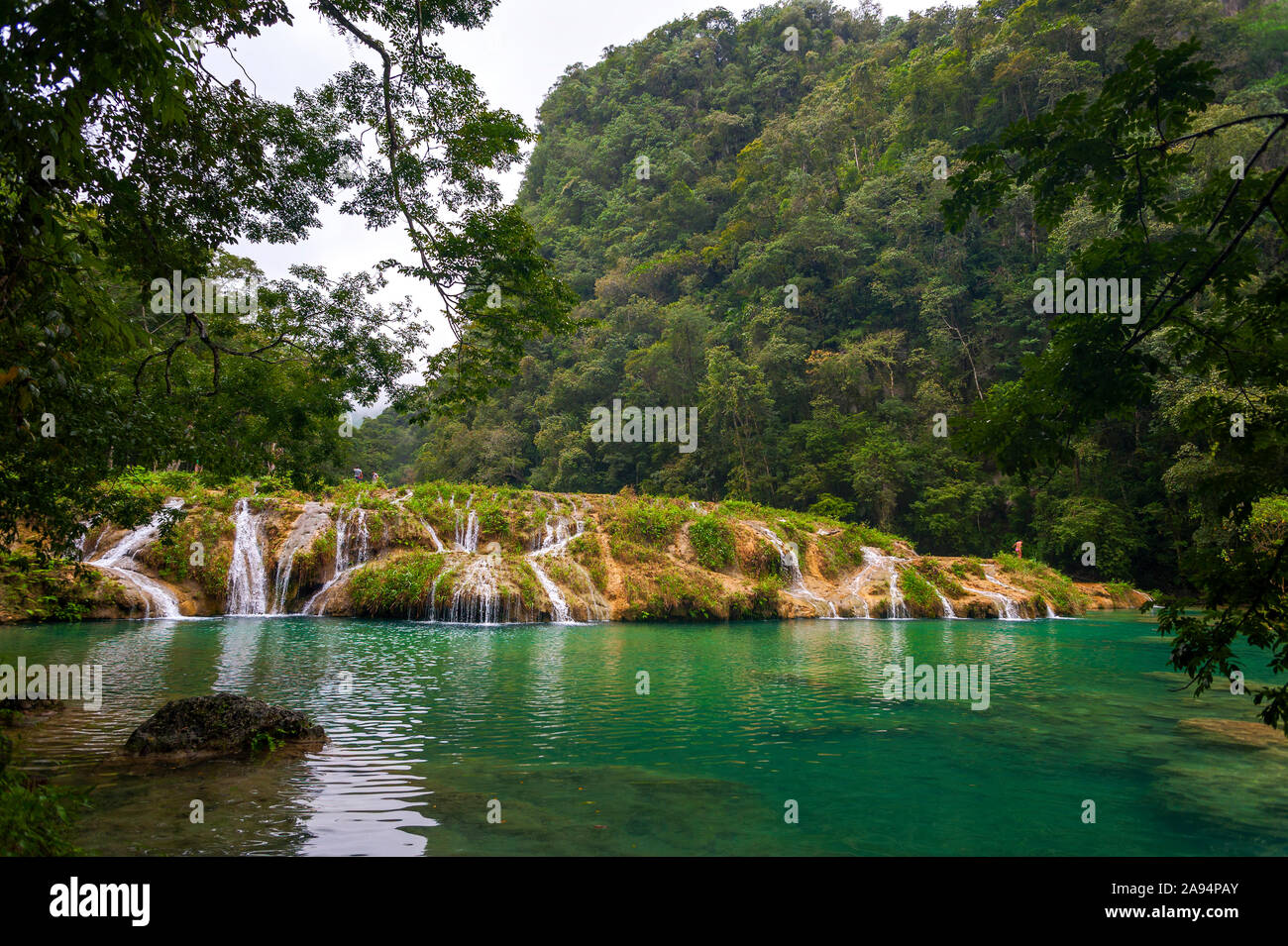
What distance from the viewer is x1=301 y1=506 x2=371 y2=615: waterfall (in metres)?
20.3

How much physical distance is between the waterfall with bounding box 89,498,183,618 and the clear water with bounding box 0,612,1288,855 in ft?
16.0

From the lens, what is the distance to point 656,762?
6605mm

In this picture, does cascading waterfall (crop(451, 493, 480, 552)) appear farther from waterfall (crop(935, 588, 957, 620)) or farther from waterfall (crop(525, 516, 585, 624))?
waterfall (crop(935, 588, 957, 620))

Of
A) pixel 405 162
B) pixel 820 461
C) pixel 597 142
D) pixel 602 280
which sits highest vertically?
pixel 597 142

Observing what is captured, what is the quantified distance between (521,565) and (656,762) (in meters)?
14.1

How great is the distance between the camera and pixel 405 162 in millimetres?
9016

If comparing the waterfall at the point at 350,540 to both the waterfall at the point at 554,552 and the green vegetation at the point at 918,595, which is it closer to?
the waterfall at the point at 554,552

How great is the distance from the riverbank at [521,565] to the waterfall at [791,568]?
0.06m

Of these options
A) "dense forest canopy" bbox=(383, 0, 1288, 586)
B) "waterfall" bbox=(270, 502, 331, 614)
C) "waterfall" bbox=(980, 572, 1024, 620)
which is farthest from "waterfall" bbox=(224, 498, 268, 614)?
"waterfall" bbox=(980, 572, 1024, 620)

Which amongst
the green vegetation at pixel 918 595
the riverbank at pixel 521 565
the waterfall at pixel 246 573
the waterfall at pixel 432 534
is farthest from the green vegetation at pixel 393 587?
the green vegetation at pixel 918 595

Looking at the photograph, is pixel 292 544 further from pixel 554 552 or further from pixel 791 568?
pixel 791 568
